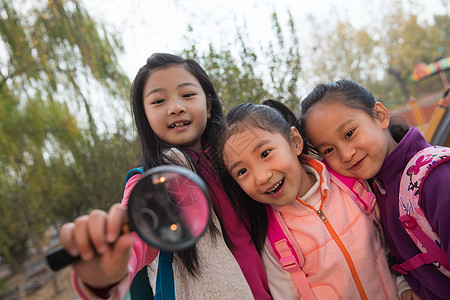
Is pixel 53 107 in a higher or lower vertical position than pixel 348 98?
higher

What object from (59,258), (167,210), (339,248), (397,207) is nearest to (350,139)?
(397,207)

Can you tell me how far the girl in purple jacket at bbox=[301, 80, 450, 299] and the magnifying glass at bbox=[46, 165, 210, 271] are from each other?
3.09 ft

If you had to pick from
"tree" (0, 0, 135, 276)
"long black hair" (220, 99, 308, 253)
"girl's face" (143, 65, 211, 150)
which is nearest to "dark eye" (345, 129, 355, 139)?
"long black hair" (220, 99, 308, 253)

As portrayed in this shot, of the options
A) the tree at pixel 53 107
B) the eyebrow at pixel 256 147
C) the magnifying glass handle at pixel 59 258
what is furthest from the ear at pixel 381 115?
the tree at pixel 53 107

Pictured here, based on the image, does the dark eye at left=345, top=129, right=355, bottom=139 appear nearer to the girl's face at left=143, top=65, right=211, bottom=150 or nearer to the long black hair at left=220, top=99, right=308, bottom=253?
the long black hair at left=220, top=99, right=308, bottom=253

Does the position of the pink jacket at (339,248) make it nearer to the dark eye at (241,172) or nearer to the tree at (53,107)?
the dark eye at (241,172)

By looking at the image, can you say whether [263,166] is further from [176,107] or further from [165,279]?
[165,279]

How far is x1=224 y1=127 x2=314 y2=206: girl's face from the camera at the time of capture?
1497 mm

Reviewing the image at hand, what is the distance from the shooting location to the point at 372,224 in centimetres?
164

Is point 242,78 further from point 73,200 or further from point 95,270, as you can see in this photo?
point 73,200

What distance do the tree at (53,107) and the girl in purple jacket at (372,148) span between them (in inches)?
137

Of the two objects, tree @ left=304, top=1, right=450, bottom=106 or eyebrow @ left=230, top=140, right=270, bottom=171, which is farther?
tree @ left=304, top=1, right=450, bottom=106

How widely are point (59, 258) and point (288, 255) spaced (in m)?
0.99

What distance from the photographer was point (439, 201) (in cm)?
125
